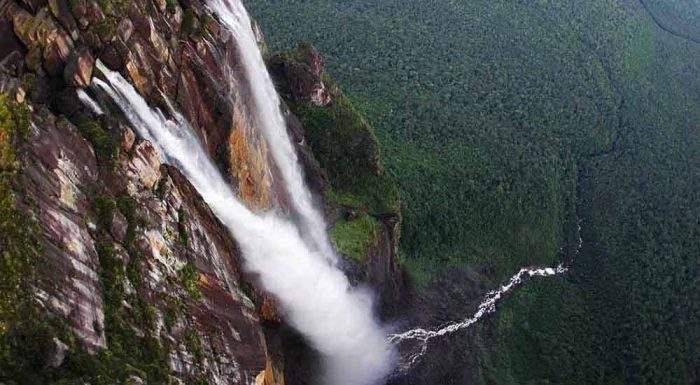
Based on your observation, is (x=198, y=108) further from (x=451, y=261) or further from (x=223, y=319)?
(x=451, y=261)

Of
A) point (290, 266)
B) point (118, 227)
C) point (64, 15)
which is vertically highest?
point (64, 15)

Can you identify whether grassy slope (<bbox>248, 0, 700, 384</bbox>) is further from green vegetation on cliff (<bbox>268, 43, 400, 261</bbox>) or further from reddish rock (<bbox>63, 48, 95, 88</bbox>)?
reddish rock (<bbox>63, 48, 95, 88</bbox>)

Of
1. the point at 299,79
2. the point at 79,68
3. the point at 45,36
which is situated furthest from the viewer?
the point at 299,79

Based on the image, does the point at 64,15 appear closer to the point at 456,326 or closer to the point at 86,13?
the point at 86,13

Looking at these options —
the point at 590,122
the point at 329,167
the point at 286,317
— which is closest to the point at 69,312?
the point at 286,317

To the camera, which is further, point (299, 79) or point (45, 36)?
point (299, 79)

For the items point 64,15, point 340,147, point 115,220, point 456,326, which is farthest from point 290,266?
point 64,15
